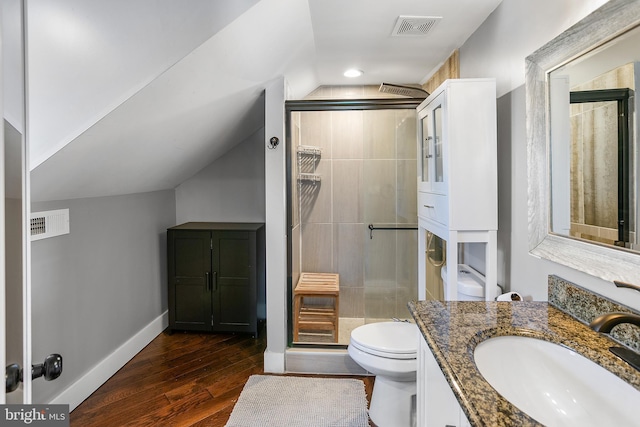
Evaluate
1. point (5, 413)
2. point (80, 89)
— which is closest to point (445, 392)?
point (5, 413)

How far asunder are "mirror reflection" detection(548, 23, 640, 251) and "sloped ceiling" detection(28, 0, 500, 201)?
34.2 inches

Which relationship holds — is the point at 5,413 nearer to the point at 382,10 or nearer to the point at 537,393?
the point at 537,393

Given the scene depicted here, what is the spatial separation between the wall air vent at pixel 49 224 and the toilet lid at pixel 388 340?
1.74 meters

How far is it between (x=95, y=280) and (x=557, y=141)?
2624 millimetres

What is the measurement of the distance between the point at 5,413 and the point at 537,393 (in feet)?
4.04

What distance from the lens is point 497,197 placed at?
184 centimetres

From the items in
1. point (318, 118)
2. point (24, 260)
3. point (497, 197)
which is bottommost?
point (24, 260)

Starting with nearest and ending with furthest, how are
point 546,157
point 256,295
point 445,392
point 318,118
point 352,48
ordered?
point 445,392
point 546,157
point 352,48
point 318,118
point 256,295

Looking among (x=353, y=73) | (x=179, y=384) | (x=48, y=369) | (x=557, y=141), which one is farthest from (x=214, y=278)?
(x=557, y=141)

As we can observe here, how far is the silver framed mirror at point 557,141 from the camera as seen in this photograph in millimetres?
1058

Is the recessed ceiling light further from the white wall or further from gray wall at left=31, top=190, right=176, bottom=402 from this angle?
gray wall at left=31, top=190, right=176, bottom=402

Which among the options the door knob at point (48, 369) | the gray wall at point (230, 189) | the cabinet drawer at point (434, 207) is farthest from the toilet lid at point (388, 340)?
the gray wall at point (230, 189)

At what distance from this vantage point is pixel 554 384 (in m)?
1.03

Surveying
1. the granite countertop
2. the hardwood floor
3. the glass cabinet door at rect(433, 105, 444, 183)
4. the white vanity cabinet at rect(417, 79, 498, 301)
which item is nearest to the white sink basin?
the granite countertop
